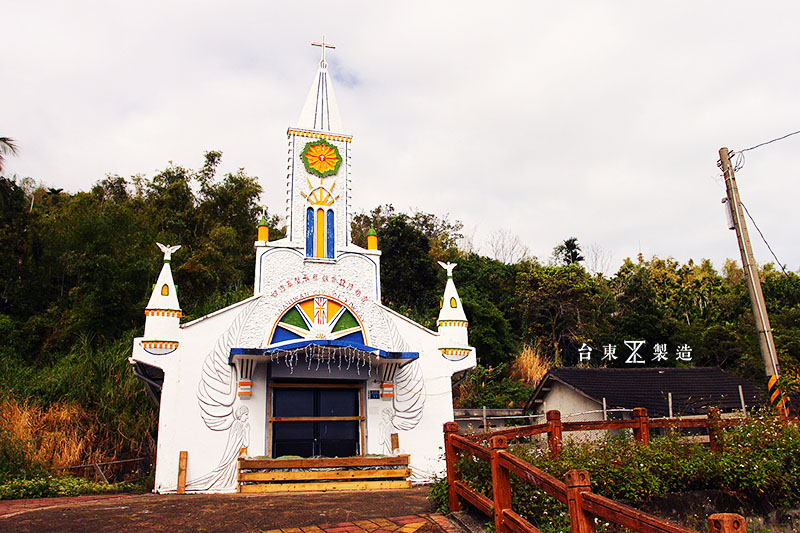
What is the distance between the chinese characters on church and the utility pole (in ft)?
47.8

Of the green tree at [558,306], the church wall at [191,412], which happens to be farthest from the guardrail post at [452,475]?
the green tree at [558,306]

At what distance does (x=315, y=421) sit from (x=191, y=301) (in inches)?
436

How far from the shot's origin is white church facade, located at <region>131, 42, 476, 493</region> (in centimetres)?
1109

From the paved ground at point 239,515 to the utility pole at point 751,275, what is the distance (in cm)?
712

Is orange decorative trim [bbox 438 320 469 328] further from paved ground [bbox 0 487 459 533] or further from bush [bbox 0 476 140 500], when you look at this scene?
bush [bbox 0 476 140 500]

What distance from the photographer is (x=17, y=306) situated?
20.3 m

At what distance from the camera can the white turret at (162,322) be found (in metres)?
11.0

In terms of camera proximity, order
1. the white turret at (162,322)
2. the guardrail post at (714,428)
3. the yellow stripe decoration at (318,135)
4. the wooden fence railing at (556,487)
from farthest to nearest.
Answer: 1. the yellow stripe decoration at (318,135)
2. the white turret at (162,322)
3. the guardrail post at (714,428)
4. the wooden fence railing at (556,487)

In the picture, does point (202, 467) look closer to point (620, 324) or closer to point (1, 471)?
point (1, 471)

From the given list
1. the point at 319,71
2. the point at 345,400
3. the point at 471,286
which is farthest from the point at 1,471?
the point at 471,286

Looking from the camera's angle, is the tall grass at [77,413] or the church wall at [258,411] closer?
the church wall at [258,411]

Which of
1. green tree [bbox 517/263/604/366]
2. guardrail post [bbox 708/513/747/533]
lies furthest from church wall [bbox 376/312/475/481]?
green tree [bbox 517/263/604/366]

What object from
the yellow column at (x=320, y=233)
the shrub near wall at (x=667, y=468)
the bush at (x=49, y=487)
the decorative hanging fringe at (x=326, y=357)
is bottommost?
the bush at (x=49, y=487)

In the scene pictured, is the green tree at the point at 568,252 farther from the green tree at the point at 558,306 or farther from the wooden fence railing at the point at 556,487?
the wooden fence railing at the point at 556,487
